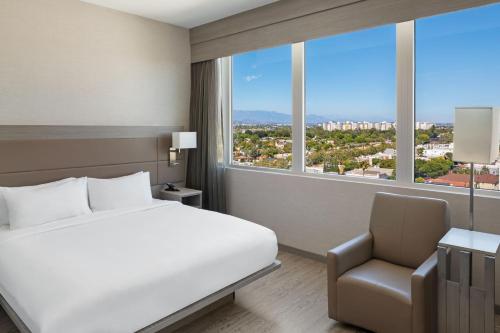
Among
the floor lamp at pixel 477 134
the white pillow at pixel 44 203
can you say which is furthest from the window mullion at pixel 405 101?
the white pillow at pixel 44 203

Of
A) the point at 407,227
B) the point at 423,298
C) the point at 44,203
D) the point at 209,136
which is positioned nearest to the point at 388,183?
the point at 407,227

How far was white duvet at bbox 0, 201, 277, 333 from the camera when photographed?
1.89 m

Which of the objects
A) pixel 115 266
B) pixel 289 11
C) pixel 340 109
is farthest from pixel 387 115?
pixel 115 266

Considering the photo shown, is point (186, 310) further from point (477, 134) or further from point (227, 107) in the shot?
point (227, 107)

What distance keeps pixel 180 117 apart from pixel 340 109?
7.46 ft

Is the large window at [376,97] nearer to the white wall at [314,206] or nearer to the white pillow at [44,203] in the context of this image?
the white wall at [314,206]

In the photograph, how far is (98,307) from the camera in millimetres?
1877

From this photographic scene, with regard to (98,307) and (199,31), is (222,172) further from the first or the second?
(98,307)

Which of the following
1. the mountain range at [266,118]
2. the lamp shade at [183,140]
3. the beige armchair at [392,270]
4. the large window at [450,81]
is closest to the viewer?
the beige armchair at [392,270]

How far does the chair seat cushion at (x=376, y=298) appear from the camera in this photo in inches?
89.0

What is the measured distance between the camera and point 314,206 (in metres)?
3.87

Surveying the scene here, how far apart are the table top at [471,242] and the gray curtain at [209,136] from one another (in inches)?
117

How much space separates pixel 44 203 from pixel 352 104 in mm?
3148

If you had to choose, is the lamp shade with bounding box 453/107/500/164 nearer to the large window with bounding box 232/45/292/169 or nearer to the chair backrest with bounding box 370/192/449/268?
the chair backrest with bounding box 370/192/449/268
